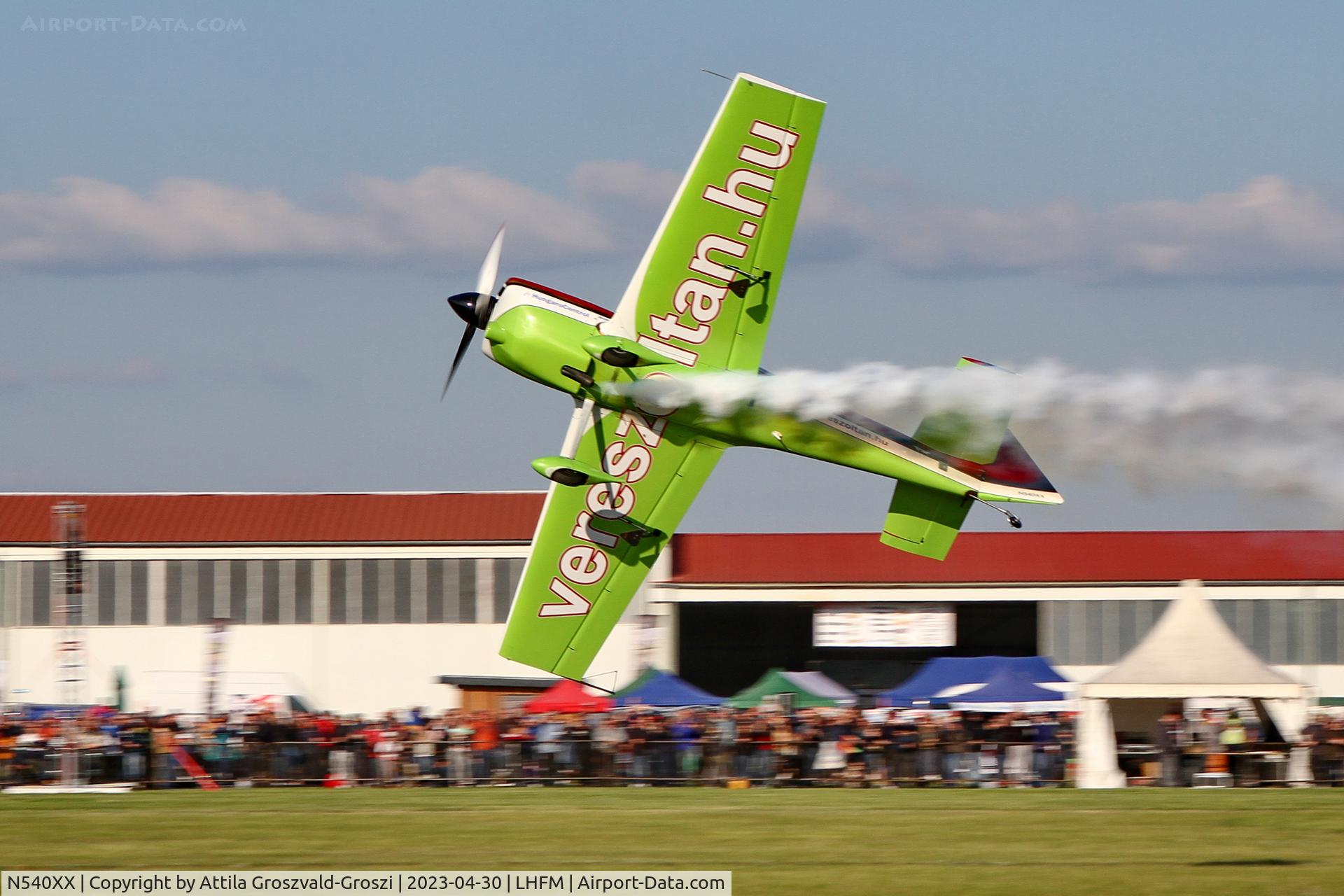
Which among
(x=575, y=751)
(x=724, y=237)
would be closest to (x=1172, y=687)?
(x=575, y=751)

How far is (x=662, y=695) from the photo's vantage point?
1043 inches

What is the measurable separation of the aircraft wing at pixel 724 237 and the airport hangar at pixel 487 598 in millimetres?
23875

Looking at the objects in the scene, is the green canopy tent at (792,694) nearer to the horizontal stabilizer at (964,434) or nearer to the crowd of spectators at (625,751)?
the crowd of spectators at (625,751)

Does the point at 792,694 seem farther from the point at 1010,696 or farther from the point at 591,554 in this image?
the point at 591,554

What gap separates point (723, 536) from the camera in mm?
43094

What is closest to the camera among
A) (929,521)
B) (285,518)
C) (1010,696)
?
(929,521)

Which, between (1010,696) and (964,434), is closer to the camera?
(964,434)

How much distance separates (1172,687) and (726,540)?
2224cm

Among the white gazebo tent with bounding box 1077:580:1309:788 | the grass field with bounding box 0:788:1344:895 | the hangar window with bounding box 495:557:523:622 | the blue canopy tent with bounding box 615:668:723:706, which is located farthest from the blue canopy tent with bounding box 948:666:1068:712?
the hangar window with bounding box 495:557:523:622

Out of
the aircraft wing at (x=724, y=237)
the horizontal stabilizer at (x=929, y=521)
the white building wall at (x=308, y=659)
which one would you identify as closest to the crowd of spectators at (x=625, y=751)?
A: the horizontal stabilizer at (x=929, y=521)

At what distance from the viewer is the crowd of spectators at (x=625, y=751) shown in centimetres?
2092

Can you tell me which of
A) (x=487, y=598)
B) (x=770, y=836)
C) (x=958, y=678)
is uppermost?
(x=487, y=598)

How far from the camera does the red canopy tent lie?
25.5 meters

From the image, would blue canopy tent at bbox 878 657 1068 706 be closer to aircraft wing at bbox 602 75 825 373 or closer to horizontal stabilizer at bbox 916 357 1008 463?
horizontal stabilizer at bbox 916 357 1008 463
